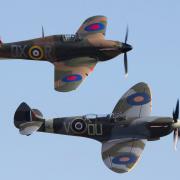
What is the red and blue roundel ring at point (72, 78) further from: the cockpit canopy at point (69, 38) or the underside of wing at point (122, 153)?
the underside of wing at point (122, 153)

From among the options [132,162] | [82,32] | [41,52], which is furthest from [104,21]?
[132,162]

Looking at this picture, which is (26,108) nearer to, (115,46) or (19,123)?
(19,123)

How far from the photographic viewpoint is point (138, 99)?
45.6 meters

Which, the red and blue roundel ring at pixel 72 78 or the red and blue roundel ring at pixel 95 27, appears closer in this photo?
the red and blue roundel ring at pixel 72 78

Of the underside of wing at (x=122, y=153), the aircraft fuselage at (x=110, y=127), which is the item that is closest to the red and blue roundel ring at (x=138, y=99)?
the aircraft fuselage at (x=110, y=127)

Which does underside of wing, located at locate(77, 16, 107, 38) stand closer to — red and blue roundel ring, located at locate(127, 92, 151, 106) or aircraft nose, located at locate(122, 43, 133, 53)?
aircraft nose, located at locate(122, 43, 133, 53)

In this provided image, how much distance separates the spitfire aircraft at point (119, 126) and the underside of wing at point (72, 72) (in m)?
2.17

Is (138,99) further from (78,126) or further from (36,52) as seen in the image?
(36,52)

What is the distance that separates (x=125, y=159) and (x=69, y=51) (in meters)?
10.3

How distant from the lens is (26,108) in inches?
1807

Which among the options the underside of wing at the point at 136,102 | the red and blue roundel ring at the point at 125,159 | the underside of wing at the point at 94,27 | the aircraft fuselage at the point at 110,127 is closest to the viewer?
the red and blue roundel ring at the point at 125,159

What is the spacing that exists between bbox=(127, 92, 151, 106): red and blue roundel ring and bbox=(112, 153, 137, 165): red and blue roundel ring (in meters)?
4.46

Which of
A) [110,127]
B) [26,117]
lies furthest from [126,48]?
[26,117]

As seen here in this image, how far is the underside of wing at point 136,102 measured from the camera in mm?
44781
